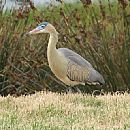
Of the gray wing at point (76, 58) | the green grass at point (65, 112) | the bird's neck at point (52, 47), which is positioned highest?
the bird's neck at point (52, 47)

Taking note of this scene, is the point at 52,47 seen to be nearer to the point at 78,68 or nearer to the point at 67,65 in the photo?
the point at 67,65

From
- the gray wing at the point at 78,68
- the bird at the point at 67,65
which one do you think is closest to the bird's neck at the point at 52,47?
the bird at the point at 67,65

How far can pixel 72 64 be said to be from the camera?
863 cm

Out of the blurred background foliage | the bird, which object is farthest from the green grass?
the blurred background foliage

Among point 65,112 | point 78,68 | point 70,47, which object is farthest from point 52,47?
point 65,112

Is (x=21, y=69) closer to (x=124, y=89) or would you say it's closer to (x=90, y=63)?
(x=90, y=63)

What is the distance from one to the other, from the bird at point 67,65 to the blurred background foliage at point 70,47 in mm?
332

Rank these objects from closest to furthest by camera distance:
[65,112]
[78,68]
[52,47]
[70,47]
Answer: [65,112] < [52,47] < [78,68] < [70,47]

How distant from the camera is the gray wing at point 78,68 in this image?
8516mm

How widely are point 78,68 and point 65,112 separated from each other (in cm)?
221

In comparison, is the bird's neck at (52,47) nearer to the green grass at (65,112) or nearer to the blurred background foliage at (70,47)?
the blurred background foliage at (70,47)

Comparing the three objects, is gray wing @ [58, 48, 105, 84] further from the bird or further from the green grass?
the green grass

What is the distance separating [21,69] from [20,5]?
4.52ft

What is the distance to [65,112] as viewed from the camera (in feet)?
21.2
